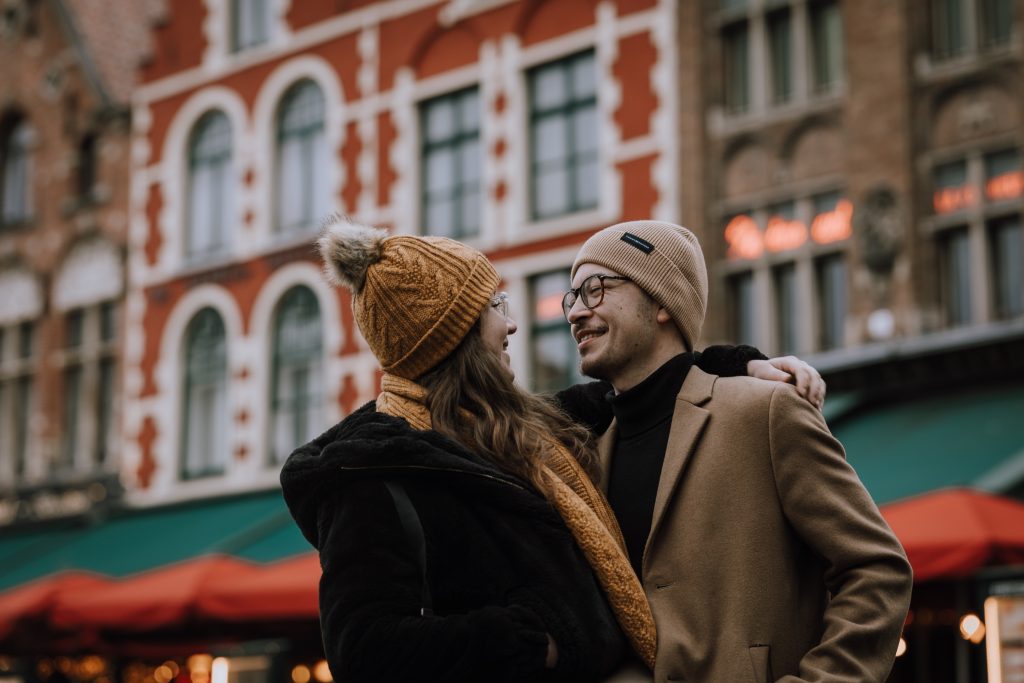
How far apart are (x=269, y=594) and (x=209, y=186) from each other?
9.97 metres

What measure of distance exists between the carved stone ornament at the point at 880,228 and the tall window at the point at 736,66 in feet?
6.63

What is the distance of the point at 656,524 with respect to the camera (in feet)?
10.6

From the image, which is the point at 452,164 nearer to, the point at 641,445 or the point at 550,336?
the point at 550,336

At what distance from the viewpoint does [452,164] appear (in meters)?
18.0

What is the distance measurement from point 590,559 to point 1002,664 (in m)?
4.73

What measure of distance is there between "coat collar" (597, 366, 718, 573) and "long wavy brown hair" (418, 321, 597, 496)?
0.33ft

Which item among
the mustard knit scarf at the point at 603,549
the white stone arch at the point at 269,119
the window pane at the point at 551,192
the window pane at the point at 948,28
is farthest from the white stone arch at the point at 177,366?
the mustard knit scarf at the point at 603,549

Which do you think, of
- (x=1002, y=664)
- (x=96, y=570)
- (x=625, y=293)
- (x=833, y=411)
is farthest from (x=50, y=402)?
(x=625, y=293)

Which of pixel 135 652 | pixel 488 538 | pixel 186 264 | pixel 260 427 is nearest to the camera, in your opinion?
pixel 488 538

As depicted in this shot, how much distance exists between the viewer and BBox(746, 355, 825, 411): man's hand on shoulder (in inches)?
134

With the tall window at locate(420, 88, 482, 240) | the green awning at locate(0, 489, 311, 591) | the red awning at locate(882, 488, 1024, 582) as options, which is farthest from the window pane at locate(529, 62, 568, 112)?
the red awning at locate(882, 488, 1024, 582)

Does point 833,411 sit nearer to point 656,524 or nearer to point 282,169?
point 282,169

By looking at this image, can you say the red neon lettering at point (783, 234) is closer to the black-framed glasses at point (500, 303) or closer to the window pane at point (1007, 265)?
the window pane at point (1007, 265)

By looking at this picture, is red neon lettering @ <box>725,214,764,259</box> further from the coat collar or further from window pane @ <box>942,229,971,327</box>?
the coat collar
